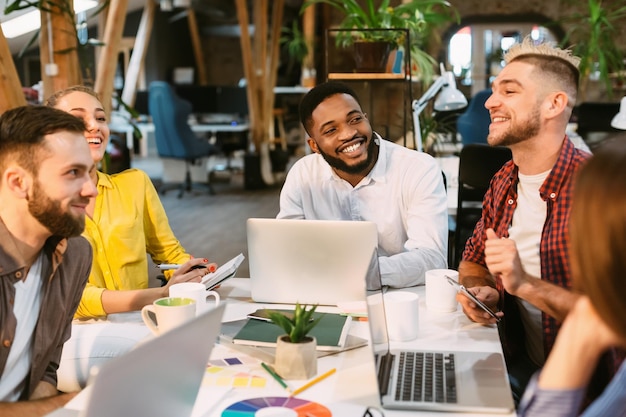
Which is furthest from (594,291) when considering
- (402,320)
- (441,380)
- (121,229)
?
(121,229)

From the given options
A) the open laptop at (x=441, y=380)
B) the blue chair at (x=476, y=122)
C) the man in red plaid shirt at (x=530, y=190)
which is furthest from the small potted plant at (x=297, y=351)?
the blue chair at (x=476, y=122)

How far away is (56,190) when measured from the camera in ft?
5.35

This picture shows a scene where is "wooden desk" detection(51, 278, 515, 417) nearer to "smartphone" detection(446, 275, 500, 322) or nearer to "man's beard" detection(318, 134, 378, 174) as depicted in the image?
"smartphone" detection(446, 275, 500, 322)

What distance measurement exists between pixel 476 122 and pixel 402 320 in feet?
15.0

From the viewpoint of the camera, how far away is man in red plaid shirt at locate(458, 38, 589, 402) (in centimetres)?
210

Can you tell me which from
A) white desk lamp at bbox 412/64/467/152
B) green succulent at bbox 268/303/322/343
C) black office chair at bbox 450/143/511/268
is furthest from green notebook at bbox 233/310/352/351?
white desk lamp at bbox 412/64/467/152

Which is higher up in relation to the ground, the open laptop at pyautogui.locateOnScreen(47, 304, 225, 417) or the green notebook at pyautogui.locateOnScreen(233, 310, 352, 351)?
the open laptop at pyautogui.locateOnScreen(47, 304, 225, 417)

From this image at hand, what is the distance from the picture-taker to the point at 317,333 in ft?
5.82

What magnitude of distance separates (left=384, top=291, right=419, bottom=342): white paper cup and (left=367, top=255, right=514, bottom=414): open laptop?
7 cm

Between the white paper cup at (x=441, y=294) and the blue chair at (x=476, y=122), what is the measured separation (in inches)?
163

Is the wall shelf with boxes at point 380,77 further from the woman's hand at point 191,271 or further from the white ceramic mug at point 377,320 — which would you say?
the white ceramic mug at point 377,320

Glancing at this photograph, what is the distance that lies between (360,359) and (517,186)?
0.93 meters

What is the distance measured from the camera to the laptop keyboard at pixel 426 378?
1422 mm

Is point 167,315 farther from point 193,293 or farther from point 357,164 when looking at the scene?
point 357,164
